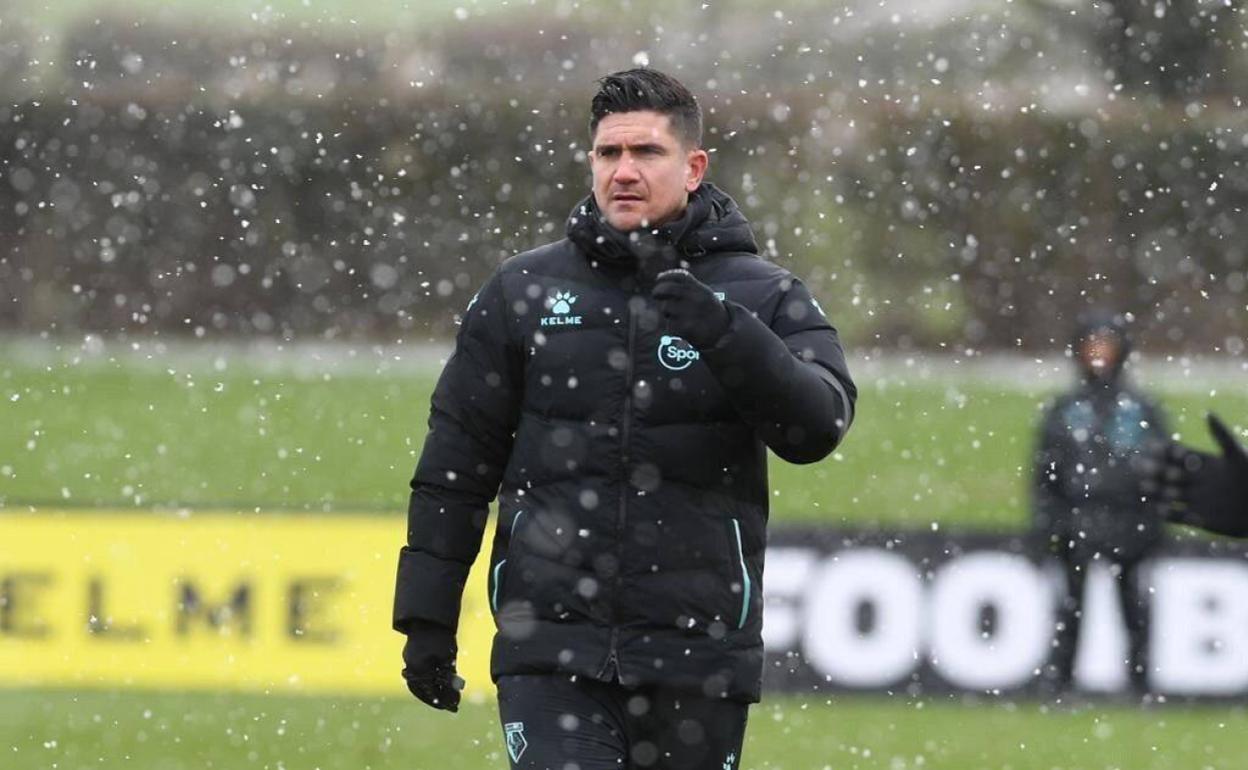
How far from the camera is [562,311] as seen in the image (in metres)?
4.59

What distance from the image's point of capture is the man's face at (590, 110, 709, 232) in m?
4.52

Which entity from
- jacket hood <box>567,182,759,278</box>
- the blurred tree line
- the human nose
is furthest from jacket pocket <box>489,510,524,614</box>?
the blurred tree line

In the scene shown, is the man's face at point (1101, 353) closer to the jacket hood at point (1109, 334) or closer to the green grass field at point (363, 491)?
the jacket hood at point (1109, 334)

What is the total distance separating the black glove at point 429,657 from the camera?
4.58m

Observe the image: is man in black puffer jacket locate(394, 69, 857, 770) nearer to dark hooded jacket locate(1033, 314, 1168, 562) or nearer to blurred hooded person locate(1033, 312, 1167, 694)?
blurred hooded person locate(1033, 312, 1167, 694)

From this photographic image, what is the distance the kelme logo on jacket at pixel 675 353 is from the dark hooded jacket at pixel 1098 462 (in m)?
7.16

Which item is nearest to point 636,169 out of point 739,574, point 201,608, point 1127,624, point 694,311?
point 694,311

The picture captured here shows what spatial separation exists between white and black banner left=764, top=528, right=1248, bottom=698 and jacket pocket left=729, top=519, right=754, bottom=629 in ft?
20.7

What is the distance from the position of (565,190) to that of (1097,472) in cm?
992

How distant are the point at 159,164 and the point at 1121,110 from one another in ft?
28.9

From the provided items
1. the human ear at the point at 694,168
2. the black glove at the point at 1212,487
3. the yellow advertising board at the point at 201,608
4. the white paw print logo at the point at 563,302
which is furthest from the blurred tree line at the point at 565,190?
the black glove at the point at 1212,487

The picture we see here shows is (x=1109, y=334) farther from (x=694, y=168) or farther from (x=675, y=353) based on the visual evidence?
(x=675, y=353)

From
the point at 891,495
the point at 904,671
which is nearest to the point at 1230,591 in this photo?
the point at 904,671

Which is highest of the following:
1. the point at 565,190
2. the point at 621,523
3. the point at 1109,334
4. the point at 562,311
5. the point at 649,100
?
the point at 565,190
